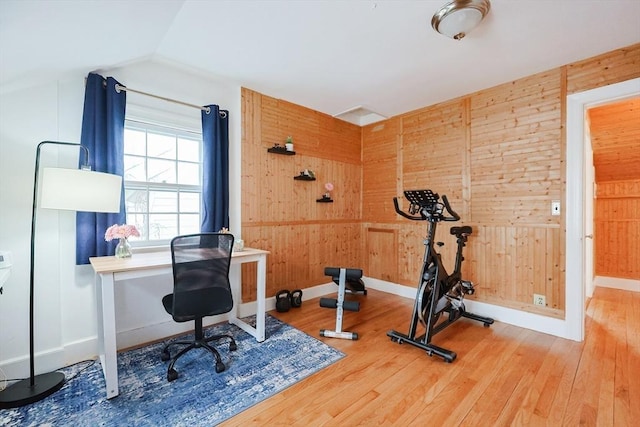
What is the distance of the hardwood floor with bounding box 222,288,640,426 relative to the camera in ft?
5.48

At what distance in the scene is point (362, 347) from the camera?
253 cm

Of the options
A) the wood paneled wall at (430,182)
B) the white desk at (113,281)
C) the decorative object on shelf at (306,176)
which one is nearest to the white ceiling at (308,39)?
the wood paneled wall at (430,182)

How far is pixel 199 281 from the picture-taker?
85.7 inches

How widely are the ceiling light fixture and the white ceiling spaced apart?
0.23 ft

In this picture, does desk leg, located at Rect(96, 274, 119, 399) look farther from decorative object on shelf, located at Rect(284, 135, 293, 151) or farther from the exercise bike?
decorative object on shelf, located at Rect(284, 135, 293, 151)

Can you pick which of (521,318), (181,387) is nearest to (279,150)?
(181,387)

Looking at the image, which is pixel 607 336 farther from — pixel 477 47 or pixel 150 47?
pixel 150 47

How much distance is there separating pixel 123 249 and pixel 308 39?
234 cm

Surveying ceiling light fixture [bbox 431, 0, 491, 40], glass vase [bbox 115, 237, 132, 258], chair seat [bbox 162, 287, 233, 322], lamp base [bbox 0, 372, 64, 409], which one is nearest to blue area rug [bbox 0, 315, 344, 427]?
lamp base [bbox 0, 372, 64, 409]

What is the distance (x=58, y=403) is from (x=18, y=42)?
7.26 feet

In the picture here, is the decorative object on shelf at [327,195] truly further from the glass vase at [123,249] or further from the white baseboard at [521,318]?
the glass vase at [123,249]

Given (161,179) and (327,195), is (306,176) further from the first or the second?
(161,179)

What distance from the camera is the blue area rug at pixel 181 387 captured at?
1.66m

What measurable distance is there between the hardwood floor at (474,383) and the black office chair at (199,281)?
2.55ft
